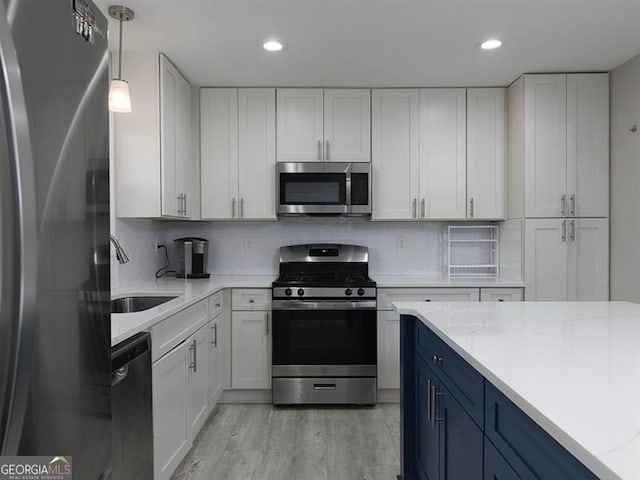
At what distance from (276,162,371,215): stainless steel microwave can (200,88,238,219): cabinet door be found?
15.9 inches

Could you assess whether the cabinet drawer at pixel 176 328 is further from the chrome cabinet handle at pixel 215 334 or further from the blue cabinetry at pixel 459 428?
the blue cabinetry at pixel 459 428

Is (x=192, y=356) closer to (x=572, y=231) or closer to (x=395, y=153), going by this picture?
(x=395, y=153)

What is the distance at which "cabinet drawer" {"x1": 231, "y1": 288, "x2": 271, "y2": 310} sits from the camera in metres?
3.12

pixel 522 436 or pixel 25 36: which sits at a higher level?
pixel 25 36

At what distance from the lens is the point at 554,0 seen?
6.93 ft

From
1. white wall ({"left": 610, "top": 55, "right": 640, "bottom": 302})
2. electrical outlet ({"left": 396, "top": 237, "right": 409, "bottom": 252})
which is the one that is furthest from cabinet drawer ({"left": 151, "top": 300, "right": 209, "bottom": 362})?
white wall ({"left": 610, "top": 55, "right": 640, "bottom": 302})

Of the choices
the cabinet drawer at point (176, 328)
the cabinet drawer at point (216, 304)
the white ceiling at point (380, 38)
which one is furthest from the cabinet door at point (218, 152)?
the cabinet drawer at point (176, 328)

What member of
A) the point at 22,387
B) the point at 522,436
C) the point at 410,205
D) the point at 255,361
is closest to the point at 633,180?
the point at 410,205

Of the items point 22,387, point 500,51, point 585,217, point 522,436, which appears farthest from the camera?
point 585,217

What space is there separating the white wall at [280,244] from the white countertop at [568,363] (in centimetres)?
172

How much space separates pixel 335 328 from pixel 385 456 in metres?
0.93

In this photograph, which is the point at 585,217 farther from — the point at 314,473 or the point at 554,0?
the point at 314,473

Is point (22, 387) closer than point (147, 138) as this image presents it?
Yes

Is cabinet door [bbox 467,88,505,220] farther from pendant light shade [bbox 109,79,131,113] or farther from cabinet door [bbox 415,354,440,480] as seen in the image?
pendant light shade [bbox 109,79,131,113]
